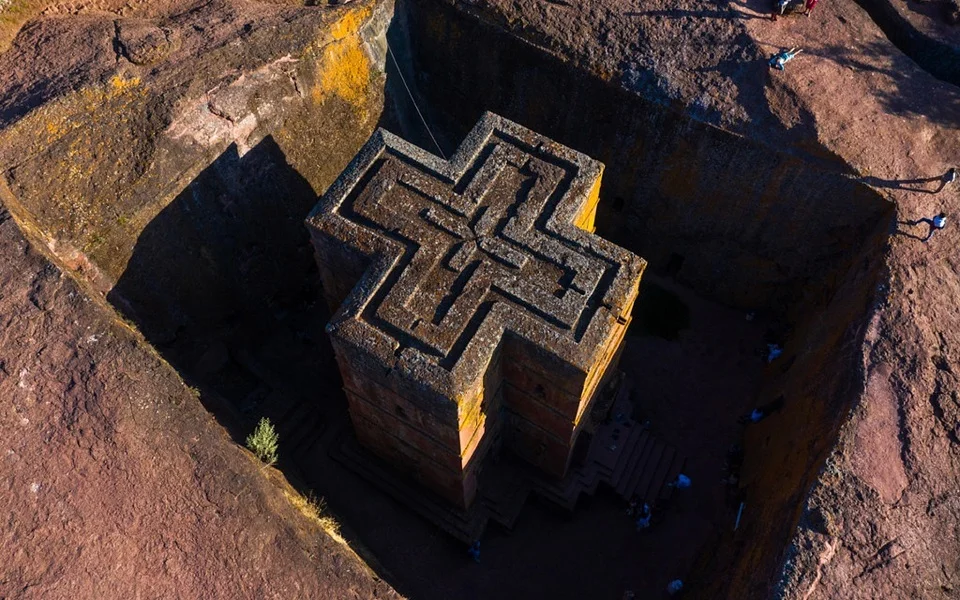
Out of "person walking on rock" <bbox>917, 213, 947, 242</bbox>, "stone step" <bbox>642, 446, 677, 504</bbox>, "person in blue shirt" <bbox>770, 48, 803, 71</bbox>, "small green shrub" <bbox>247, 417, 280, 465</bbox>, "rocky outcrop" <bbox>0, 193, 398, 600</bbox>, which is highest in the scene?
"person in blue shirt" <bbox>770, 48, 803, 71</bbox>

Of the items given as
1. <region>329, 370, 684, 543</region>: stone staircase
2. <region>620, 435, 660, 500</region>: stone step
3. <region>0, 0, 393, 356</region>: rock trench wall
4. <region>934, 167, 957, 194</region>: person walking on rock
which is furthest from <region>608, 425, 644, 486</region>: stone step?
Result: <region>0, 0, 393, 356</region>: rock trench wall

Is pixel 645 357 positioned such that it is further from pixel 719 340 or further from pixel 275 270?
pixel 275 270

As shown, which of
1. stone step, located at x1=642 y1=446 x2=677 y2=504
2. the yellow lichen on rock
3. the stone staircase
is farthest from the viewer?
the yellow lichen on rock

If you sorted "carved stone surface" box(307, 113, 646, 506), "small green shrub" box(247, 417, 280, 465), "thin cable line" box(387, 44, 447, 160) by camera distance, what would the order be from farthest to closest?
1. "thin cable line" box(387, 44, 447, 160)
2. "small green shrub" box(247, 417, 280, 465)
3. "carved stone surface" box(307, 113, 646, 506)

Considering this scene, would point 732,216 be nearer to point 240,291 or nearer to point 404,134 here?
point 404,134

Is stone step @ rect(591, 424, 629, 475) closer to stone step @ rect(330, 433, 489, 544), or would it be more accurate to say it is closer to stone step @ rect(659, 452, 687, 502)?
stone step @ rect(659, 452, 687, 502)

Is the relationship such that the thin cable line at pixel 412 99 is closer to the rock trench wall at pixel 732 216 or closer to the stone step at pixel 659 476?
the rock trench wall at pixel 732 216

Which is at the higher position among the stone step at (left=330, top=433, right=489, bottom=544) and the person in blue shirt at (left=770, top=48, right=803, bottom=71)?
the person in blue shirt at (left=770, top=48, right=803, bottom=71)
